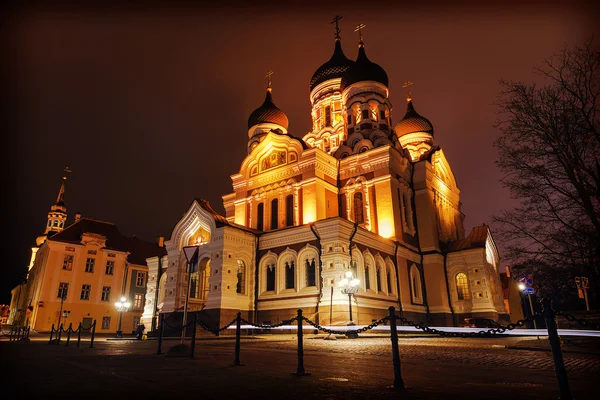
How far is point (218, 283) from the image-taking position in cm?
2333

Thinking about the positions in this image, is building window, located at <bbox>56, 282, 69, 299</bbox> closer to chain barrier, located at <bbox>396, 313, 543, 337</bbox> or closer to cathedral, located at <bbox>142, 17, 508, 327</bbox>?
cathedral, located at <bbox>142, 17, 508, 327</bbox>

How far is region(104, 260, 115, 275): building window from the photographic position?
4159 centimetres

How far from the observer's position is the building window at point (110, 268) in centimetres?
4159

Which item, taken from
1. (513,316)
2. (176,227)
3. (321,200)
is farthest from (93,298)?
(513,316)

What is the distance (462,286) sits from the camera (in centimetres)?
3030

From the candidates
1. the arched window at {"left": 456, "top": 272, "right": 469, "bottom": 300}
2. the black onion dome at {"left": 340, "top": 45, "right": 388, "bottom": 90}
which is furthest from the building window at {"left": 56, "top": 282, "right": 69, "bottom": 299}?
the arched window at {"left": 456, "top": 272, "right": 469, "bottom": 300}

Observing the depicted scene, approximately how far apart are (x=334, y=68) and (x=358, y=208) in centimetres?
1729

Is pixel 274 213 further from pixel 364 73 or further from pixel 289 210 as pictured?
pixel 364 73

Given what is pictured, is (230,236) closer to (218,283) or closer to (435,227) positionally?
(218,283)

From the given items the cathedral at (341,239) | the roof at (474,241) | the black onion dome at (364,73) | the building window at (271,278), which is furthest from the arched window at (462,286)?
the black onion dome at (364,73)

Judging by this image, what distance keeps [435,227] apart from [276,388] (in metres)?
28.5

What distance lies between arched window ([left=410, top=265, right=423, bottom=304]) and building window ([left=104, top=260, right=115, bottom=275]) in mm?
30188

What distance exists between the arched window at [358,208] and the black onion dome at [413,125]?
14490mm

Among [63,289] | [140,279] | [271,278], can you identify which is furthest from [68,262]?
[271,278]
